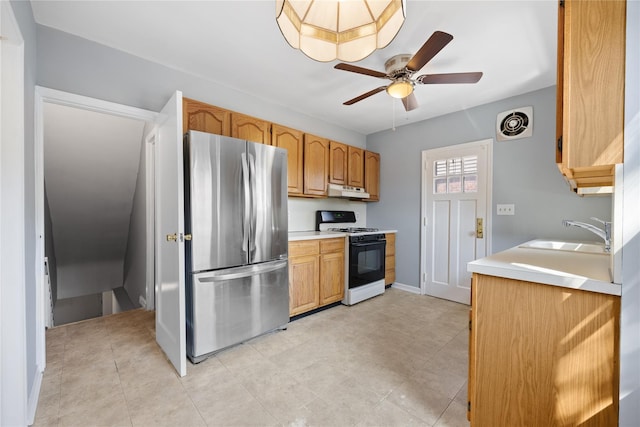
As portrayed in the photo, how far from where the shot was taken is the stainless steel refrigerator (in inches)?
78.3

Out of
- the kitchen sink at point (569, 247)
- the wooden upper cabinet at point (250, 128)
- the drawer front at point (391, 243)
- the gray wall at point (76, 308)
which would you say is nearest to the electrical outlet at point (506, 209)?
the kitchen sink at point (569, 247)

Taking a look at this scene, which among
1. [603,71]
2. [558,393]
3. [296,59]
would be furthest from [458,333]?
[296,59]

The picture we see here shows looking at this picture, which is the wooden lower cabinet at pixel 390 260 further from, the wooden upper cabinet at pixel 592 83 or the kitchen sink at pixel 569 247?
the wooden upper cabinet at pixel 592 83

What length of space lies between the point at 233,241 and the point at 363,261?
1.86 metres

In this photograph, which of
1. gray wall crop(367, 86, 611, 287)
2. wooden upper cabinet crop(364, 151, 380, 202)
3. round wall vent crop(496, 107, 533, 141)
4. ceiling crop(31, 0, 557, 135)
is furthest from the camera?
wooden upper cabinet crop(364, 151, 380, 202)

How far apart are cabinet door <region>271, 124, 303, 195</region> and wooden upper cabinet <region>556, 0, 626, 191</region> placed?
94.8 inches

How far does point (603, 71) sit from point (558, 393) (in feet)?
4.09

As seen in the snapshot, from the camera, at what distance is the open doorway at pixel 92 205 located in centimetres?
230

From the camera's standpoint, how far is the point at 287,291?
258 cm

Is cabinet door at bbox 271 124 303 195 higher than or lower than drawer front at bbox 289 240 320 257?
higher

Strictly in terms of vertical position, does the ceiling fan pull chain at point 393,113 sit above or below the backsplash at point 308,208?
above

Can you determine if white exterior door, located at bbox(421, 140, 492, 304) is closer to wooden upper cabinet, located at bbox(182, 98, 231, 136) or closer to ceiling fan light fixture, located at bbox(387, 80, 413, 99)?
ceiling fan light fixture, located at bbox(387, 80, 413, 99)

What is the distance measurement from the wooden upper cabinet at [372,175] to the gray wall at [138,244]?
3034 mm

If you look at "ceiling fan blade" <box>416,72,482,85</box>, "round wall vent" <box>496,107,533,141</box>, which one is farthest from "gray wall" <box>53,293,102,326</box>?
"round wall vent" <box>496,107,533,141</box>
